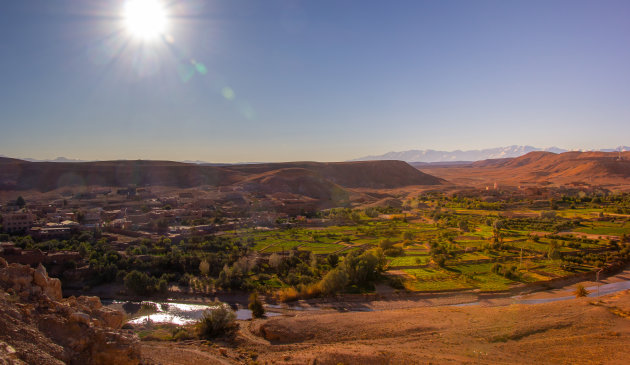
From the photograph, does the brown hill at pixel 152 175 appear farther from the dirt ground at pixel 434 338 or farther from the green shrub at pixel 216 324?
the dirt ground at pixel 434 338

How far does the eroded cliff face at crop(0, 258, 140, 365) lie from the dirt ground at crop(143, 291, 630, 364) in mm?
2239

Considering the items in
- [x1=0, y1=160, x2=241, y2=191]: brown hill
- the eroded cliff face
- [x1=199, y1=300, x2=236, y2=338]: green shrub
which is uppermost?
[x1=0, y1=160, x2=241, y2=191]: brown hill

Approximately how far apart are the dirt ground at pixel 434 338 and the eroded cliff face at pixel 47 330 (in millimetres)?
2239

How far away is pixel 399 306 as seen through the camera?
65.4 ft

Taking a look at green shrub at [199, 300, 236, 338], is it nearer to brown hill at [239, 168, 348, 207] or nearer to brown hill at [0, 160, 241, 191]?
brown hill at [239, 168, 348, 207]

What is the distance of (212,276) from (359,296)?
31.8 feet

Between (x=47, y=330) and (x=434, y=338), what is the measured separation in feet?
41.8

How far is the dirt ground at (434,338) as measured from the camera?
12531 millimetres

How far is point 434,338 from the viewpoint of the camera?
14438 mm

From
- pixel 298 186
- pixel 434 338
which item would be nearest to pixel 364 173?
pixel 298 186

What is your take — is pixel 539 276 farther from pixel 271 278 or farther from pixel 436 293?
pixel 271 278

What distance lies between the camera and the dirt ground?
12.5 meters

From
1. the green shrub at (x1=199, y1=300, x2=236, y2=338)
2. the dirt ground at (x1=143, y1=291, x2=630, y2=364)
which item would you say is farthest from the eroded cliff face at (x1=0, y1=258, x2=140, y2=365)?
the green shrub at (x1=199, y1=300, x2=236, y2=338)

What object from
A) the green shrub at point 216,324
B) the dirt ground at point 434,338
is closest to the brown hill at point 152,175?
the green shrub at point 216,324
